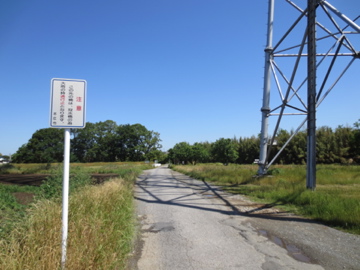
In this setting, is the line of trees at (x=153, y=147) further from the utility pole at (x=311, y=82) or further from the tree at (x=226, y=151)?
the utility pole at (x=311, y=82)

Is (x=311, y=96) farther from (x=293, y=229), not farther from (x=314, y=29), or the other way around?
(x=293, y=229)

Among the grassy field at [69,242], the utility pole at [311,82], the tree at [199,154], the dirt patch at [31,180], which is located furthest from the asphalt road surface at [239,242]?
the tree at [199,154]

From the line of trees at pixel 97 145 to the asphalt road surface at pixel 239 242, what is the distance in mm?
79162

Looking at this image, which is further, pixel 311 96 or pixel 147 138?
pixel 147 138

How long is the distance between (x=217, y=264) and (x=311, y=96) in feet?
29.6

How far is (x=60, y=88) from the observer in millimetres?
3508

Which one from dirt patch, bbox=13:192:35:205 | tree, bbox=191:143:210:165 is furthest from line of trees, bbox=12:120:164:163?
dirt patch, bbox=13:192:35:205

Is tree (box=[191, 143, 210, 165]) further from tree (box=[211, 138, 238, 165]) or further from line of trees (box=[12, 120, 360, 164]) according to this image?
→ tree (box=[211, 138, 238, 165])

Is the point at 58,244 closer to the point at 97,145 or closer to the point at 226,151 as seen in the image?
the point at 226,151

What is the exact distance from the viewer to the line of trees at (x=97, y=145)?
80.2 meters

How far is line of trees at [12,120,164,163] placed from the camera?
8025 cm

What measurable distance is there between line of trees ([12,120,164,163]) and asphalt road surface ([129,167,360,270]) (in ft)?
260

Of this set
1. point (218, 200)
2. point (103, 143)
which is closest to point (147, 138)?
point (103, 143)

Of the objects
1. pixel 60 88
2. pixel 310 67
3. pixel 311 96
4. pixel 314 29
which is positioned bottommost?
pixel 60 88
